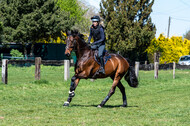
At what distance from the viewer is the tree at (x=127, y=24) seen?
47.1 m

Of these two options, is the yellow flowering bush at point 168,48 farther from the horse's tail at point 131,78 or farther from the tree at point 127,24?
the horse's tail at point 131,78

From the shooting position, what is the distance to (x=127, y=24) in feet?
156

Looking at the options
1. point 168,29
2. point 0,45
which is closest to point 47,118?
point 0,45

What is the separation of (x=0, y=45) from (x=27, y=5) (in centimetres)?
659

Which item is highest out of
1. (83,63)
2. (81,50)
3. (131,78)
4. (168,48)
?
(168,48)

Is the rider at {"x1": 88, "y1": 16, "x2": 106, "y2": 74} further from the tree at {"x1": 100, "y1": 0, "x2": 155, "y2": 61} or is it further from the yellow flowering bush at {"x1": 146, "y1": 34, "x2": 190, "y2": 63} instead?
the yellow flowering bush at {"x1": 146, "y1": 34, "x2": 190, "y2": 63}

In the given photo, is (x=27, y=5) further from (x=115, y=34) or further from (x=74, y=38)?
(x=74, y=38)

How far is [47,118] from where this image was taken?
27.3ft

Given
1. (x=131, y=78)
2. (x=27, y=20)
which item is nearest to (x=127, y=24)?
(x=27, y=20)

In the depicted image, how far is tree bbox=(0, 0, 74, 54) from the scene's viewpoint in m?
50.0

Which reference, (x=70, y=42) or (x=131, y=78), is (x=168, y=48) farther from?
(x=70, y=42)

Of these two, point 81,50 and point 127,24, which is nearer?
point 81,50

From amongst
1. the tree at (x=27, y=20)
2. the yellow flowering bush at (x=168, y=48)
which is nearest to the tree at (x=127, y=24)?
the yellow flowering bush at (x=168, y=48)

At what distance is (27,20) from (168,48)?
19591 millimetres
